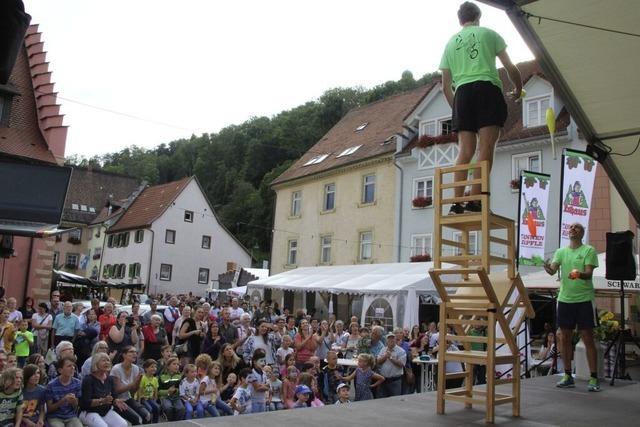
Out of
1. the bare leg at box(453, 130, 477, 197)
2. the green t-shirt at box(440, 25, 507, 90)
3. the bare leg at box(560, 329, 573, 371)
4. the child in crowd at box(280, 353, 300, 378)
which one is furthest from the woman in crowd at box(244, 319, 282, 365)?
the green t-shirt at box(440, 25, 507, 90)

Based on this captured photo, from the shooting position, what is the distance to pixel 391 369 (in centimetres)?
1048

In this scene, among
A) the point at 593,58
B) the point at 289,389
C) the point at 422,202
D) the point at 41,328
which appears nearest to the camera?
the point at 593,58

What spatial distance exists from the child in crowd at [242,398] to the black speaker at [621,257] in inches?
204

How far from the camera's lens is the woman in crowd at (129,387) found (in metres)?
7.74

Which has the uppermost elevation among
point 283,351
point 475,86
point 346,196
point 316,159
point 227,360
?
point 316,159

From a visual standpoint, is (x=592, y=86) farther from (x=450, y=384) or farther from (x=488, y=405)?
(x=450, y=384)

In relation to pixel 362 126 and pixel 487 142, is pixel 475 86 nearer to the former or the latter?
pixel 487 142

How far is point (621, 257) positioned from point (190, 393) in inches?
237

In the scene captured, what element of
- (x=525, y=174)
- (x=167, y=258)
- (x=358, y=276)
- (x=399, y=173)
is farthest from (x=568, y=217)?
(x=167, y=258)

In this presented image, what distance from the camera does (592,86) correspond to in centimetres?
673

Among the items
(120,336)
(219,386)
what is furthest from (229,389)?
(120,336)

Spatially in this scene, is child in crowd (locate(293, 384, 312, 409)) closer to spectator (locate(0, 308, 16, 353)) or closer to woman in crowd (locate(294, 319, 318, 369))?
woman in crowd (locate(294, 319, 318, 369))

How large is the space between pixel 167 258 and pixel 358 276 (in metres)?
24.0

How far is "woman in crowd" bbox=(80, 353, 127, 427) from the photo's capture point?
Answer: 23.4 feet
